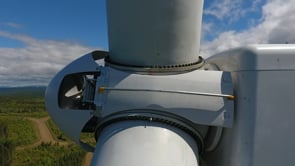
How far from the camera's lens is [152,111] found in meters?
2.47

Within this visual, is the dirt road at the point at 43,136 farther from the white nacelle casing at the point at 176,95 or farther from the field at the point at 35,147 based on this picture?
the white nacelle casing at the point at 176,95

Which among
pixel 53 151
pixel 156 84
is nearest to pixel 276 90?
pixel 156 84

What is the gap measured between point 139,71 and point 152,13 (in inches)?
18.7

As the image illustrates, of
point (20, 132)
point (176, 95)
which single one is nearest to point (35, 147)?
point (20, 132)

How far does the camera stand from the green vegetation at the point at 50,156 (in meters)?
36.9

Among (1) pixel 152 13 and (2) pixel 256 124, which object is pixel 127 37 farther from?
(2) pixel 256 124

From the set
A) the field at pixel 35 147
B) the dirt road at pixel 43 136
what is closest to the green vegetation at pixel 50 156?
the field at pixel 35 147

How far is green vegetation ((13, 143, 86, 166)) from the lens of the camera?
121ft

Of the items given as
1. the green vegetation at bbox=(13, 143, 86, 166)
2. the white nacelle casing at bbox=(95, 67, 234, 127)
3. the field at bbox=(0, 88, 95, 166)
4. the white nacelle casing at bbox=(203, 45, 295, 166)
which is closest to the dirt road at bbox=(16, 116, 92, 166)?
the field at bbox=(0, 88, 95, 166)

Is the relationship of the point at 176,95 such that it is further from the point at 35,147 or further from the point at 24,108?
the point at 24,108

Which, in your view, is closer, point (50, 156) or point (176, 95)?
point (176, 95)

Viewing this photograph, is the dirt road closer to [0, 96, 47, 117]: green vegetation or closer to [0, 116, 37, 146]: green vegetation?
[0, 116, 37, 146]: green vegetation

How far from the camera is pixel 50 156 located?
4247 centimetres

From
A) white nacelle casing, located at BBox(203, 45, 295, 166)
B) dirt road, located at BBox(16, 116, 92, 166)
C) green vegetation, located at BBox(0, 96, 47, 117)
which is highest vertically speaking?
white nacelle casing, located at BBox(203, 45, 295, 166)
